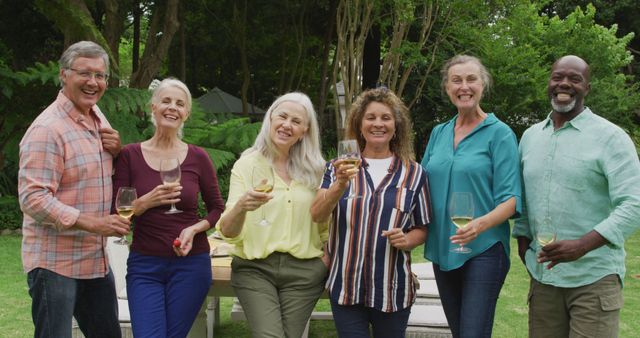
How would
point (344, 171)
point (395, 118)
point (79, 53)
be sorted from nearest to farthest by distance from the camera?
point (344, 171) → point (79, 53) → point (395, 118)

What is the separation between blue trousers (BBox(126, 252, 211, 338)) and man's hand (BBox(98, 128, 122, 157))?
1.91ft

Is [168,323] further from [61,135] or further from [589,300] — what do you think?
[589,300]

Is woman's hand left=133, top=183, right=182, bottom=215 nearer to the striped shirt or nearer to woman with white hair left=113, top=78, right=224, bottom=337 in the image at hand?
woman with white hair left=113, top=78, right=224, bottom=337

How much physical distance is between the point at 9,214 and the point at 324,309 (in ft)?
22.6

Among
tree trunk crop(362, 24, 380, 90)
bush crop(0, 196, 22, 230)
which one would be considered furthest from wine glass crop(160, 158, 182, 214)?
tree trunk crop(362, 24, 380, 90)

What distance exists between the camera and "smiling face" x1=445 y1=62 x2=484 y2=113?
396 cm

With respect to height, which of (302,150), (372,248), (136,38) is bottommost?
(372,248)

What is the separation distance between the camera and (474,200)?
3826 mm

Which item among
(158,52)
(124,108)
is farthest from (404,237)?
Answer: (158,52)

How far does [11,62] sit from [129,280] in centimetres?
1563

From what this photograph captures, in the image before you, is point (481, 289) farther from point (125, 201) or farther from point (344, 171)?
point (125, 201)

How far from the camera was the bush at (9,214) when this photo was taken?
471 inches

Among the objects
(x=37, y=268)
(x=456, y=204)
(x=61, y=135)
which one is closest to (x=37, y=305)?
(x=37, y=268)

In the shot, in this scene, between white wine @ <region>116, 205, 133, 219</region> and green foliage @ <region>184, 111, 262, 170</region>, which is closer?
white wine @ <region>116, 205, 133, 219</region>
